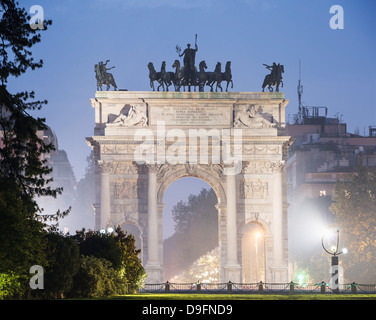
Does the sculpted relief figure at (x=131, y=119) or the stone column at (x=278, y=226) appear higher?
the sculpted relief figure at (x=131, y=119)

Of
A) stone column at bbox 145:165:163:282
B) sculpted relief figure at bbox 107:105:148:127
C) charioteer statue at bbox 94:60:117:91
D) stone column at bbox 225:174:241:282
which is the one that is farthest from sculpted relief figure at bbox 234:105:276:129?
charioteer statue at bbox 94:60:117:91

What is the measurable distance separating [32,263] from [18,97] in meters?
7.34

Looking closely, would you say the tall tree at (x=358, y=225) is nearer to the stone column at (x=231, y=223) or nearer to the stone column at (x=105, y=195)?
the stone column at (x=231, y=223)

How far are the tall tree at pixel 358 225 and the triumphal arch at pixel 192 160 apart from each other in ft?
39.5

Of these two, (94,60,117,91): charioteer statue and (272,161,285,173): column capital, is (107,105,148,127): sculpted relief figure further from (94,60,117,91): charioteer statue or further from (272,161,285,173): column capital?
(272,161,285,173): column capital

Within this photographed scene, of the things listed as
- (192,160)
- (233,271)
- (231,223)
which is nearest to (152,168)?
(192,160)

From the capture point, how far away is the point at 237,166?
228 feet

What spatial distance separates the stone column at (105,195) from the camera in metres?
69.4

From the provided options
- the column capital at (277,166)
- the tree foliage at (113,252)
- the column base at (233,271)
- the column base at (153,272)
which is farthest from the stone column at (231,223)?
the tree foliage at (113,252)

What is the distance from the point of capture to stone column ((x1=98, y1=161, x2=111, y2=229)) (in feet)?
228

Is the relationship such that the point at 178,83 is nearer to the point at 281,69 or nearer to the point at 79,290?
the point at 281,69
